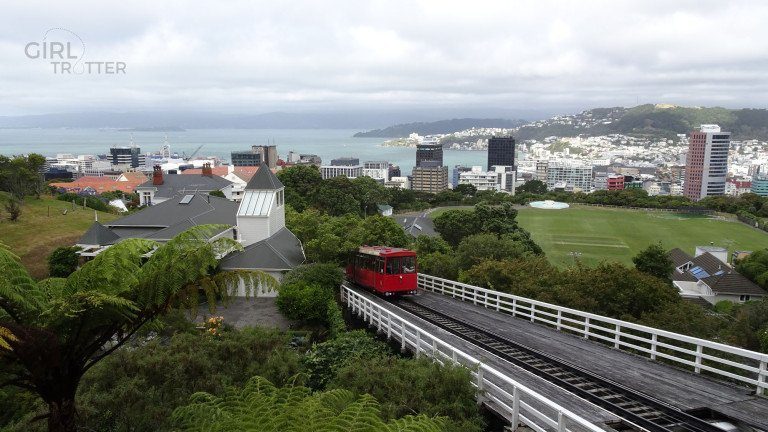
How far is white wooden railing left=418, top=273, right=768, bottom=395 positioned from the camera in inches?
358

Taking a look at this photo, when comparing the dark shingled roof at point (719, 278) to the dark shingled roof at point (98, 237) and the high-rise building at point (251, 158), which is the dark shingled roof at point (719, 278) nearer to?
the dark shingled roof at point (98, 237)

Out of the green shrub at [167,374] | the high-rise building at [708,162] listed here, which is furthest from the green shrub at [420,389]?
the high-rise building at [708,162]

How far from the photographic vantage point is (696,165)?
7426 inches

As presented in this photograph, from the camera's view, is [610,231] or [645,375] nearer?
[645,375]

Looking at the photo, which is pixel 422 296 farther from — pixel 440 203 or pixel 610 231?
pixel 440 203

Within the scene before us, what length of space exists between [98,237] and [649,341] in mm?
25244

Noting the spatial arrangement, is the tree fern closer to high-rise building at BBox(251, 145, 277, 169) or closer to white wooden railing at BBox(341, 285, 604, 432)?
white wooden railing at BBox(341, 285, 604, 432)

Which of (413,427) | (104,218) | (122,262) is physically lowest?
(104,218)

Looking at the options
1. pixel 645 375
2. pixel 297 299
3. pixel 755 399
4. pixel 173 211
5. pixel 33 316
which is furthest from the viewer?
pixel 173 211

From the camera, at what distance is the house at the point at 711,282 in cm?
3850

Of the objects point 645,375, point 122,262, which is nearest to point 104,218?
point 122,262

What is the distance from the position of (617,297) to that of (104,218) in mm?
38240

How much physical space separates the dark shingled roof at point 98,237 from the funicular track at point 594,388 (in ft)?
65.5

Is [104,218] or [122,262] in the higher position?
[122,262]
